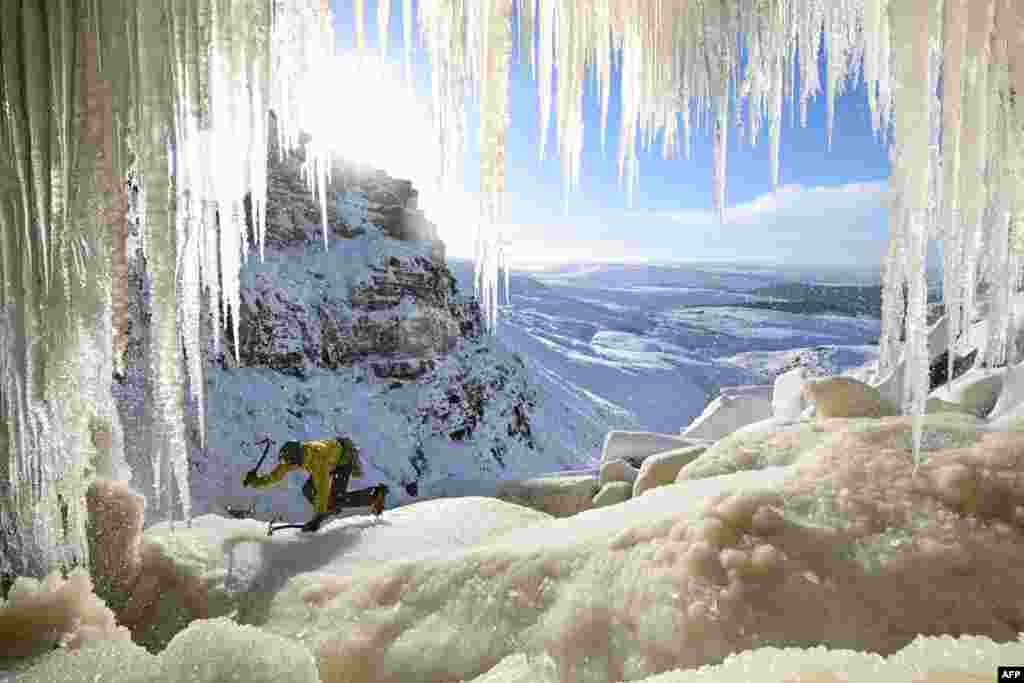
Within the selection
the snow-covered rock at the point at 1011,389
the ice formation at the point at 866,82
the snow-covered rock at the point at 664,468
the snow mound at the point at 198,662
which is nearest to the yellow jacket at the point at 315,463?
the snow-covered rock at the point at 664,468

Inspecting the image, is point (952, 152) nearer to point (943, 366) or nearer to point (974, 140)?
point (974, 140)

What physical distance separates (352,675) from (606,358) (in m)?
51.4

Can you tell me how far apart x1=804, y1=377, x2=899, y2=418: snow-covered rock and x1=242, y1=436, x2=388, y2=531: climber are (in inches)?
165

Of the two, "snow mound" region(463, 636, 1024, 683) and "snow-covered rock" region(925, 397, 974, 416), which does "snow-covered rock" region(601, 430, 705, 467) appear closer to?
"snow-covered rock" region(925, 397, 974, 416)

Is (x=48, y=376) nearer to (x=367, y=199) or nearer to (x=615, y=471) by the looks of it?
(x=615, y=471)

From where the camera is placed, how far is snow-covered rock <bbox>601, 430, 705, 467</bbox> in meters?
8.97

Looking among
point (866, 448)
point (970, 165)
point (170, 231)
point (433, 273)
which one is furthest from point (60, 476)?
point (433, 273)

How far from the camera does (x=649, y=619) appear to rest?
7.63 ft

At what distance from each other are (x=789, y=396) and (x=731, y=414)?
2.53 meters

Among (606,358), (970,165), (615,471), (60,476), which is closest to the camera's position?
(970,165)

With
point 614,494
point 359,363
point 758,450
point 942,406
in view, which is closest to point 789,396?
point 942,406

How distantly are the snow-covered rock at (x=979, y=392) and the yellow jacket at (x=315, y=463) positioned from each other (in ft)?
19.6

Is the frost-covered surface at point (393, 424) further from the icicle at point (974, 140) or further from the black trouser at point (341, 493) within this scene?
the icicle at point (974, 140)

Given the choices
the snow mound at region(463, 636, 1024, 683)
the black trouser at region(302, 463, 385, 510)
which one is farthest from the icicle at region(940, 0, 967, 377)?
the black trouser at region(302, 463, 385, 510)
